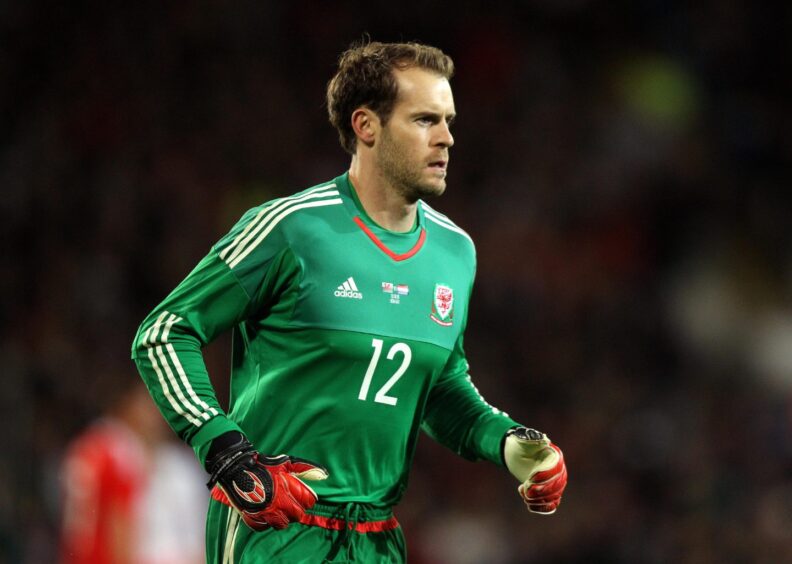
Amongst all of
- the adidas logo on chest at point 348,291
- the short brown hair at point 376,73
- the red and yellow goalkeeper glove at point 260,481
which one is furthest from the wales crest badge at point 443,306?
the red and yellow goalkeeper glove at point 260,481

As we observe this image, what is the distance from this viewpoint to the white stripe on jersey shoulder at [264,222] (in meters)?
3.70

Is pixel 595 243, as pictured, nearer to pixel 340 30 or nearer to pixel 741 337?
pixel 741 337

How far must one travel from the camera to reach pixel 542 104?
13125 millimetres

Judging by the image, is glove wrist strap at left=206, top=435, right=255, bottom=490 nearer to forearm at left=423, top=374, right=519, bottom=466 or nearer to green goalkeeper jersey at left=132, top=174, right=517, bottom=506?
green goalkeeper jersey at left=132, top=174, right=517, bottom=506

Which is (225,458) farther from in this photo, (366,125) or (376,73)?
(376,73)

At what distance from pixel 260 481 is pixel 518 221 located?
890 cm

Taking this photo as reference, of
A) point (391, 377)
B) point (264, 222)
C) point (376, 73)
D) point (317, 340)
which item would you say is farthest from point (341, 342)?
point (376, 73)

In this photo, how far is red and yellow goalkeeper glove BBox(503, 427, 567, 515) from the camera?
3891 millimetres

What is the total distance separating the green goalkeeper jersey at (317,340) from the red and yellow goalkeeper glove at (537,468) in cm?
12

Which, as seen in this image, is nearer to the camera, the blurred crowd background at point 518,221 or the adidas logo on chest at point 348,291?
the adidas logo on chest at point 348,291

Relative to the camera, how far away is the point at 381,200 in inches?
159

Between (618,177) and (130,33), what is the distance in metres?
5.10

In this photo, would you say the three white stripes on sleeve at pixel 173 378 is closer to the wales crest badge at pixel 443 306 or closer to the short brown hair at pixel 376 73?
the wales crest badge at pixel 443 306

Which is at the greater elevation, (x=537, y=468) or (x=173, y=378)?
(x=173, y=378)
